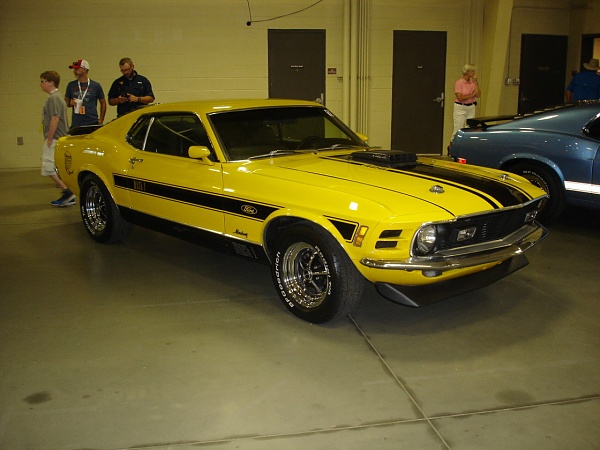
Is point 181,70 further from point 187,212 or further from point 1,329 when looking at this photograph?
point 1,329

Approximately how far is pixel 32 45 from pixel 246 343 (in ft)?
34.4

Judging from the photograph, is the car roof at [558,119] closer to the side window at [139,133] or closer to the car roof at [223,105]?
the car roof at [223,105]

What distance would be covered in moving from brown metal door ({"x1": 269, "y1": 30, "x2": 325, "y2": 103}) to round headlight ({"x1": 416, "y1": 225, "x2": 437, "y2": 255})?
9611mm

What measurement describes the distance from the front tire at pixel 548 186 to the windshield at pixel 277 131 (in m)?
2.32

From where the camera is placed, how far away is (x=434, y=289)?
4402 mm

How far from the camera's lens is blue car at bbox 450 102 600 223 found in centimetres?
693

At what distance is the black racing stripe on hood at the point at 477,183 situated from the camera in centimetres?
471

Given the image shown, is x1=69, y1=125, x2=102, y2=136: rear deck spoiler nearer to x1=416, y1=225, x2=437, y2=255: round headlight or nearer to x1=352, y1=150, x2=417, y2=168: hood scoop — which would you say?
x1=352, y1=150, x2=417, y2=168: hood scoop

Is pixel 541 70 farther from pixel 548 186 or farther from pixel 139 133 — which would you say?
pixel 139 133

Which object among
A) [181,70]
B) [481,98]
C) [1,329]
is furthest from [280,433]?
[481,98]

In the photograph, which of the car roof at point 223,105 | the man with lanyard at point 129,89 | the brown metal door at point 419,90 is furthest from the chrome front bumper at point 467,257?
the brown metal door at point 419,90

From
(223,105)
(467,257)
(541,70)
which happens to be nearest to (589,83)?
(541,70)

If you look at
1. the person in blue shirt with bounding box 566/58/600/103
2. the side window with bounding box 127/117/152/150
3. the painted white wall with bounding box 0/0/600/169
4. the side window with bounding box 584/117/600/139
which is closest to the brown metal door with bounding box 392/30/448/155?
the painted white wall with bounding box 0/0/600/169

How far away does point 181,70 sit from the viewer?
520 inches
